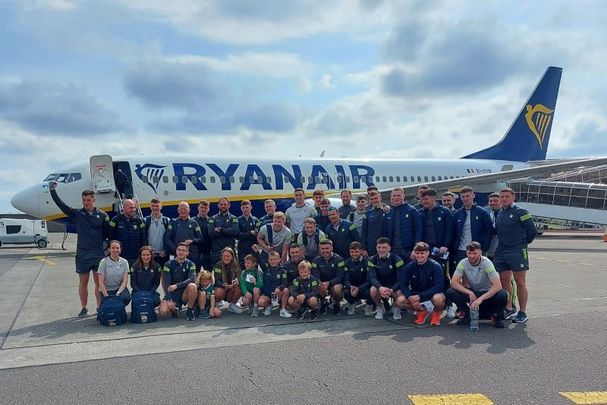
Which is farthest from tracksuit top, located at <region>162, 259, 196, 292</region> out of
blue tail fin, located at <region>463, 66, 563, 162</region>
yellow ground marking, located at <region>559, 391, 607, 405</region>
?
blue tail fin, located at <region>463, 66, 563, 162</region>

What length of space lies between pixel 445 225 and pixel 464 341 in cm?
262

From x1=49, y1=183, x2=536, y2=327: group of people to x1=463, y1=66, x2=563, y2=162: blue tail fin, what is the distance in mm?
23873

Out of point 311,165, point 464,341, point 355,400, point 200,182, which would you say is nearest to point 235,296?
point 464,341

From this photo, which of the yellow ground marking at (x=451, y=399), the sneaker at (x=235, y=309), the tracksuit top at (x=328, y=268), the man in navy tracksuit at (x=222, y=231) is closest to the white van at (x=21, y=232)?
the man in navy tracksuit at (x=222, y=231)

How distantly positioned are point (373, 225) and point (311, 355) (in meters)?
3.57

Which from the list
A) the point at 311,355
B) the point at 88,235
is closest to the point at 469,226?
the point at 311,355

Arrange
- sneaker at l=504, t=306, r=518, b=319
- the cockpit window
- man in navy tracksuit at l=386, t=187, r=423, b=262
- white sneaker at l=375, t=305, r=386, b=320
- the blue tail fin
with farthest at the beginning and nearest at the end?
the blue tail fin
the cockpit window
man in navy tracksuit at l=386, t=187, r=423, b=262
white sneaker at l=375, t=305, r=386, b=320
sneaker at l=504, t=306, r=518, b=319

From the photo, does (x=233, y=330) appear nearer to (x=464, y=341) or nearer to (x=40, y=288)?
(x=464, y=341)

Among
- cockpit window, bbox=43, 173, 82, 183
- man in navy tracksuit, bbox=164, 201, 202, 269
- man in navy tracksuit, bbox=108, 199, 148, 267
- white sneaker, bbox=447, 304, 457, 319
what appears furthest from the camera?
cockpit window, bbox=43, 173, 82, 183

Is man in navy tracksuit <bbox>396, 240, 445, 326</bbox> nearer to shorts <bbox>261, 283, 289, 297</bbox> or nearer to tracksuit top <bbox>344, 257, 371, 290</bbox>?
tracksuit top <bbox>344, 257, 371, 290</bbox>

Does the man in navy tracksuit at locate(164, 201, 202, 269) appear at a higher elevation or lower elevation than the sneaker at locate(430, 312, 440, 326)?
Answer: higher

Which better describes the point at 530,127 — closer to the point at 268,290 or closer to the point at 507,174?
the point at 507,174

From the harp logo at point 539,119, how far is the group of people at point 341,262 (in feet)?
82.2

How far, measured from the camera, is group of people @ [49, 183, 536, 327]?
7.91 m
